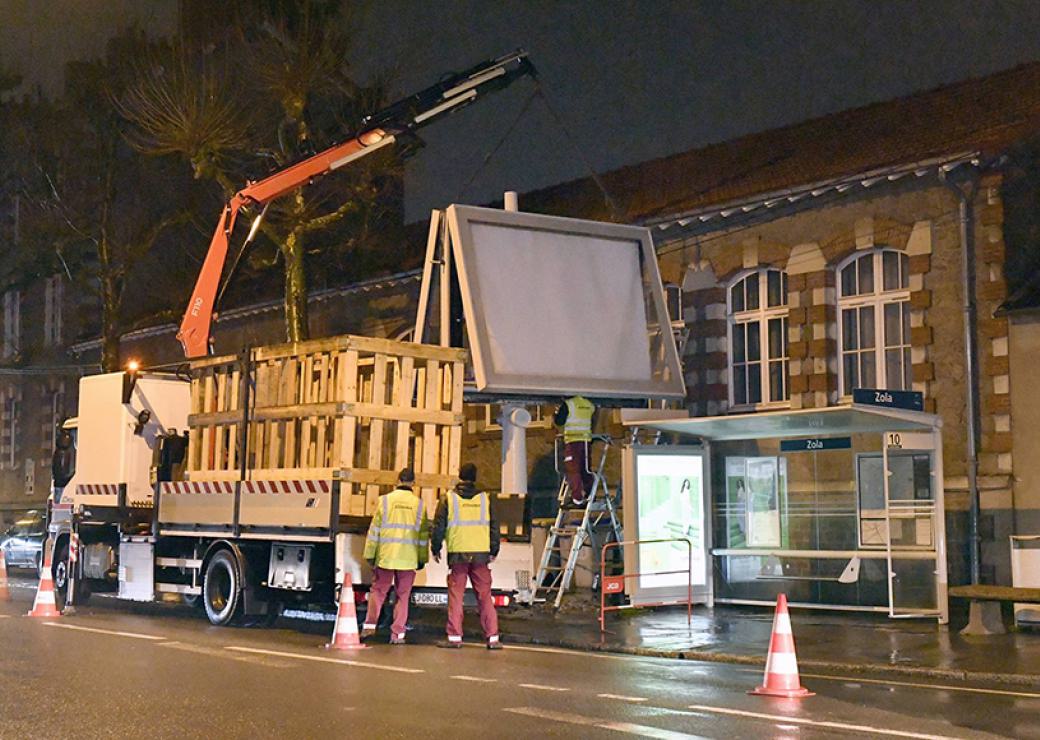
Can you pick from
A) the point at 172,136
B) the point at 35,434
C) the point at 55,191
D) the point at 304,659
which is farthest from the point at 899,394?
the point at 35,434

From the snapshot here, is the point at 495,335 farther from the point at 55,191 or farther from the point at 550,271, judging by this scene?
the point at 55,191

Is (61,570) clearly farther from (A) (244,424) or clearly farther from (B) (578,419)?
(B) (578,419)

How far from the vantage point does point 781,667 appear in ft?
37.1

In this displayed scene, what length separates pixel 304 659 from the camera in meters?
13.6

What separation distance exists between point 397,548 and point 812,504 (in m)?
7.00

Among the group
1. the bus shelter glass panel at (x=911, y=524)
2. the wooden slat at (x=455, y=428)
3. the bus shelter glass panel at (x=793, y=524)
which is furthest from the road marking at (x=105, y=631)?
the bus shelter glass panel at (x=911, y=524)

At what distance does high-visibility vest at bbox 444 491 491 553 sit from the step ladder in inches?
200

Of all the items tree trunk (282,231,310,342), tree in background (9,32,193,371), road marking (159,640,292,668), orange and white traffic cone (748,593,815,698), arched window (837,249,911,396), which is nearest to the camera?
orange and white traffic cone (748,593,815,698)

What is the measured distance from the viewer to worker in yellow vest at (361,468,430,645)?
15.3m

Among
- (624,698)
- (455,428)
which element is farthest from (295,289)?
(624,698)

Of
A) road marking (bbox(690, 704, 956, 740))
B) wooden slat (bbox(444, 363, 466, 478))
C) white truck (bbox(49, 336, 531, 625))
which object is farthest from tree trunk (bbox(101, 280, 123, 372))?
road marking (bbox(690, 704, 956, 740))

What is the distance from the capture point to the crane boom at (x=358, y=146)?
2150 centimetres

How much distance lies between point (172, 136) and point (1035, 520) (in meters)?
16.7

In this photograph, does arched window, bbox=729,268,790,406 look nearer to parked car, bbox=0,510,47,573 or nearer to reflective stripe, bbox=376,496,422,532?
reflective stripe, bbox=376,496,422,532
